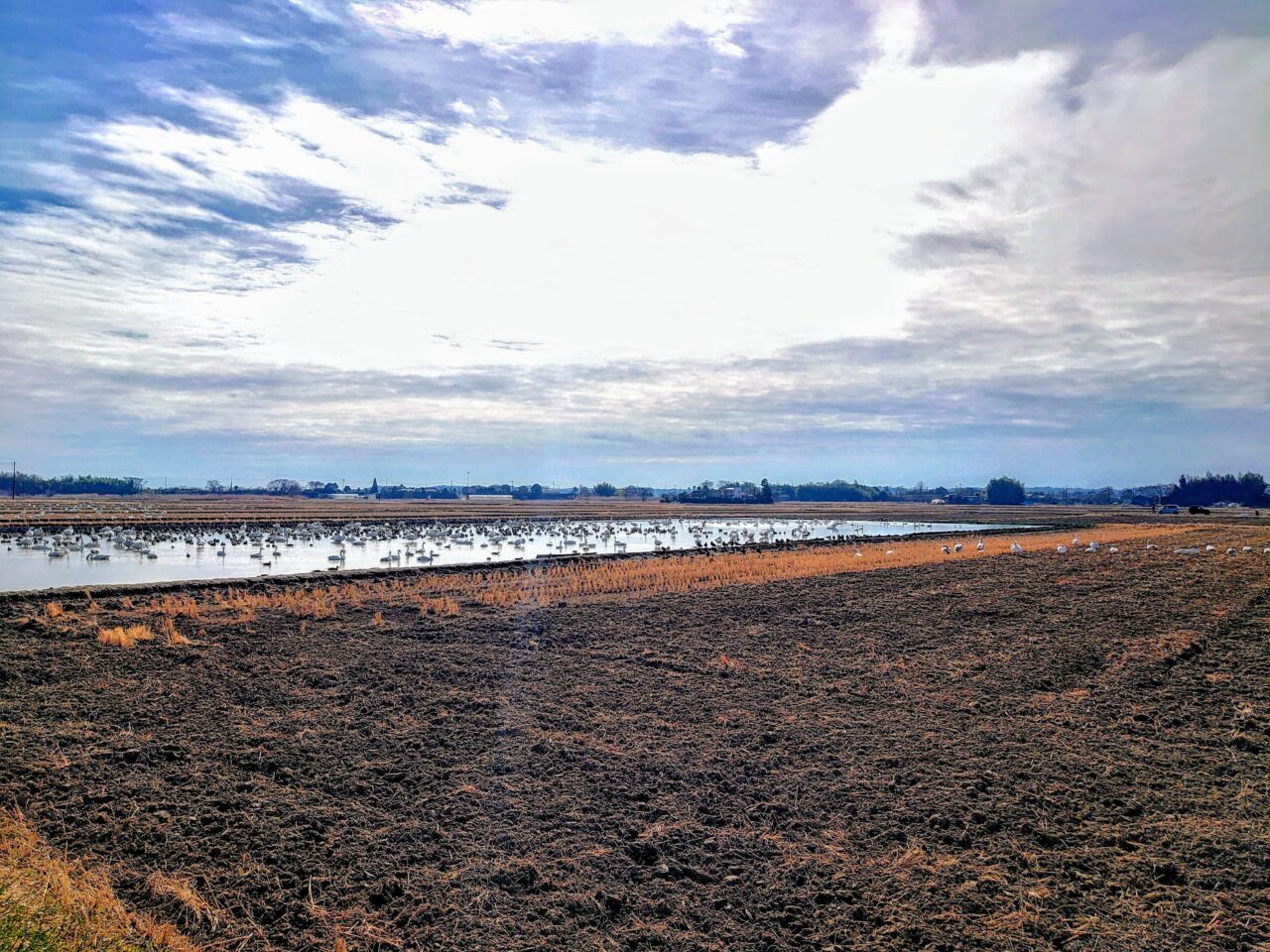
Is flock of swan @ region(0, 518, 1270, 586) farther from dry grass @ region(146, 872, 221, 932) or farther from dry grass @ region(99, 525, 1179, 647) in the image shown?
dry grass @ region(146, 872, 221, 932)

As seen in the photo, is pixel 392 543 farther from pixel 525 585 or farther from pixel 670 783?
pixel 670 783

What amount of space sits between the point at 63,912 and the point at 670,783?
5.04 metres

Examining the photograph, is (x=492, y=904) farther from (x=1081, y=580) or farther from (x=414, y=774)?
(x=1081, y=580)

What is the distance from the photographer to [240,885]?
20.8ft

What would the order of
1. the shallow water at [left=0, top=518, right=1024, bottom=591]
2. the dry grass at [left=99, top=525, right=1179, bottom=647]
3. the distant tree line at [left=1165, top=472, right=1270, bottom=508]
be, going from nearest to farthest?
1. the dry grass at [left=99, top=525, right=1179, bottom=647]
2. the shallow water at [left=0, top=518, right=1024, bottom=591]
3. the distant tree line at [left=1165, top=472, right=1270, bottom=508]

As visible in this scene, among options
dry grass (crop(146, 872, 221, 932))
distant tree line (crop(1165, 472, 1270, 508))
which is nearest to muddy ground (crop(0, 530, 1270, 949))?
dry grass (crop(146, 872, 221, 932))

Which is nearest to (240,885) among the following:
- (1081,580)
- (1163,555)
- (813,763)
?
(813,763)

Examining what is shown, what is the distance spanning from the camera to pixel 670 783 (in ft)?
26.6

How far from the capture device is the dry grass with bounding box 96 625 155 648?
1349cm

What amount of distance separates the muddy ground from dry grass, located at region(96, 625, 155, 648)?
0.37 meters

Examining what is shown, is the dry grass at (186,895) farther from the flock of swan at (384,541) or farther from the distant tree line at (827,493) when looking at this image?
the distant tree line at (827,493)

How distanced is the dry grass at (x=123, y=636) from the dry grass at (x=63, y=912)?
24.8 ft

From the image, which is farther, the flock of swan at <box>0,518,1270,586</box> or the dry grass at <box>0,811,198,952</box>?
Answer: the flock of swan at <box>0,518,1270,586</box>

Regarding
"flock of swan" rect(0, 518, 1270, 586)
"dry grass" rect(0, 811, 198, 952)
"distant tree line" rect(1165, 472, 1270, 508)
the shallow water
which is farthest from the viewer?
"distant tree line" rect(1165, 472, 1270, 508)
